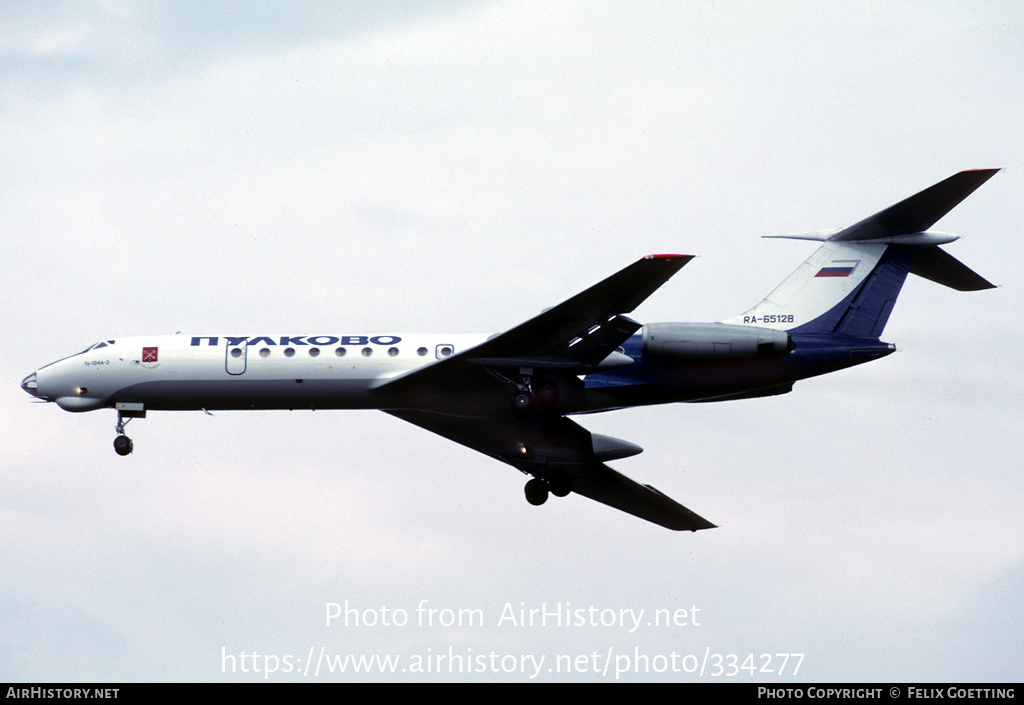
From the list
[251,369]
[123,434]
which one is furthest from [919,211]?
[123,434]

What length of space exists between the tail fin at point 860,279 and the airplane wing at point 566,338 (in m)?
4.18

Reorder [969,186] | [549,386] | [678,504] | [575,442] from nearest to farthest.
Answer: [969,186] → [549,386] → [575,442] → [678,504]

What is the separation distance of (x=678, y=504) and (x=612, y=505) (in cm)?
180

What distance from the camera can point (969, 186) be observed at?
3103 centimetres

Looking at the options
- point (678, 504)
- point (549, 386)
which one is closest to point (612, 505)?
point (678, 504)

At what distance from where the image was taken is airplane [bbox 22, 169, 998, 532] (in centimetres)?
3212

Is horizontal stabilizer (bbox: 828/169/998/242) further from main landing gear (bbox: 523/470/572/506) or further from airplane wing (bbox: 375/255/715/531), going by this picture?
main landing gear (bbox: 523/470/572/506)

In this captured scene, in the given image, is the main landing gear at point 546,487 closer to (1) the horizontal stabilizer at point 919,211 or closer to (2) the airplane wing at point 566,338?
(2) the airplane wing at point 566,338

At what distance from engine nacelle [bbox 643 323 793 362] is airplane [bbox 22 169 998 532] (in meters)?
0.03

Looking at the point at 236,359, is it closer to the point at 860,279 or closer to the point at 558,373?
the point at 558,373

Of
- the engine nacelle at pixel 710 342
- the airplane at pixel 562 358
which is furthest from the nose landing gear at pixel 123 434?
the engine nacelle at pixel 710 342

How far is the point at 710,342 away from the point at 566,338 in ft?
10.3

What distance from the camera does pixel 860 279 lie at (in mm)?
34031

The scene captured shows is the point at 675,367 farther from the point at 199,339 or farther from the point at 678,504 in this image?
the point at 199,339
